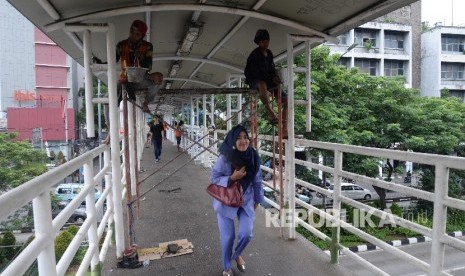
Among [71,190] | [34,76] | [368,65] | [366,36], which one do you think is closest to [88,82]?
[71,190]

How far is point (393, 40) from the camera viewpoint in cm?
3444

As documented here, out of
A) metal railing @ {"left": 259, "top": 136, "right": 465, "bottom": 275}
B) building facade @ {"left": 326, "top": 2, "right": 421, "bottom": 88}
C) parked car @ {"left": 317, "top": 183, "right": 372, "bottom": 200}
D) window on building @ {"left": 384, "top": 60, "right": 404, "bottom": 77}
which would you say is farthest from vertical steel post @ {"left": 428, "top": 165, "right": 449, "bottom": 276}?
window on building @ {"left": 384, "top": 60, "right": 404, "bottom": 77}

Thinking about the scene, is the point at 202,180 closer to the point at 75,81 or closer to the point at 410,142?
the point at 410,142

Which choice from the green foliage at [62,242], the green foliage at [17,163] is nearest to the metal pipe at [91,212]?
the green foliage at [62,242]

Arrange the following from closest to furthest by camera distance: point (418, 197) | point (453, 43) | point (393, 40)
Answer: point (418, 197) < point (393, 40) < point (453, 43)

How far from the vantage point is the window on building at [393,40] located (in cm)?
3425

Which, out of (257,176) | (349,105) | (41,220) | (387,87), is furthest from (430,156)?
(387,87)

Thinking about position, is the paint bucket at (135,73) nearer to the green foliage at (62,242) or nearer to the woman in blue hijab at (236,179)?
the woman in blue hijab at (236,179)

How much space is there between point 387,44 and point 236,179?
35.4 m

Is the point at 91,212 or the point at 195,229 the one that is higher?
the point at 91,212

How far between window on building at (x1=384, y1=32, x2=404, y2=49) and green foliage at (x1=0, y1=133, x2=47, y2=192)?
30.6 m

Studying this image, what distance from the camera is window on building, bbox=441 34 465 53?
35562 mm

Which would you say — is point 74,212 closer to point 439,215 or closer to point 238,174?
point 238,174

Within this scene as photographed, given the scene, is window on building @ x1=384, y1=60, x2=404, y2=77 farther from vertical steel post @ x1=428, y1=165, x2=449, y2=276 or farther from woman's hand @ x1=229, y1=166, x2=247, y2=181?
vertical steel post @ x1=428, y1=165, x2=449, y2=276
